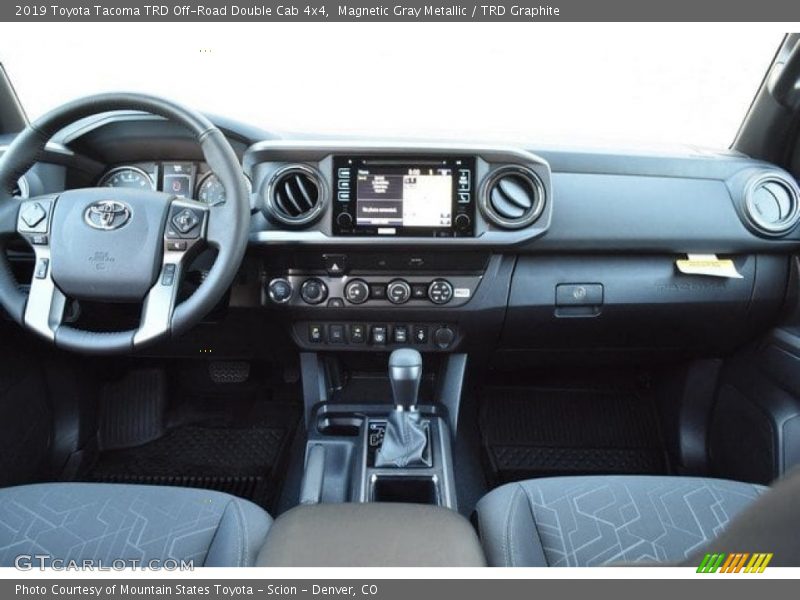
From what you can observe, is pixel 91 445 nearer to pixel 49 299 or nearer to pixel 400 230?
pixel 49 299

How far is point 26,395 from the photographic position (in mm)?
1898

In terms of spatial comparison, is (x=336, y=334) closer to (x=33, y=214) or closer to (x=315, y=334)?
(x=315, y=334)

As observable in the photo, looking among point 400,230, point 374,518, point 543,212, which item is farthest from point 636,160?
point 374,518

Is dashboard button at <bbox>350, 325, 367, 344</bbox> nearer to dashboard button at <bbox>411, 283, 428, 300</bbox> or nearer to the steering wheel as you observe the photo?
dashboard button at <bbox>411, 283, 428, 300</bbox>

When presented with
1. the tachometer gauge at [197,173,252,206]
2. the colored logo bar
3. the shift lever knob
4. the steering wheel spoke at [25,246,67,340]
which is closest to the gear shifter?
the shift lever knob

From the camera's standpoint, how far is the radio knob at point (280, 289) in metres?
1.77

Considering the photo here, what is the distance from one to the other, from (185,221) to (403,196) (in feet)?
1.89

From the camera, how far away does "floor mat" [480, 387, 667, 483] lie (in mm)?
2160

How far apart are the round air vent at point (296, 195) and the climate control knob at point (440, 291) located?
39cm

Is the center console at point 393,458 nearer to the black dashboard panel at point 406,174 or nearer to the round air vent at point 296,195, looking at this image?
the black dashboard panel at point 406,174

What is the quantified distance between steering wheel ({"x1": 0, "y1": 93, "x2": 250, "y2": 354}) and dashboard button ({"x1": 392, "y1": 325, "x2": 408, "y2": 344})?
0.59 metres

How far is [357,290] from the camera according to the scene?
1.77m

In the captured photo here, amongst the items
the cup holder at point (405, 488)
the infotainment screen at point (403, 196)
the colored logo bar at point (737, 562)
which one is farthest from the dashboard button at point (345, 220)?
the colored logo bar at point (737, 562)

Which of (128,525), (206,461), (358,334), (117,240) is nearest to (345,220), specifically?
(358,334)
